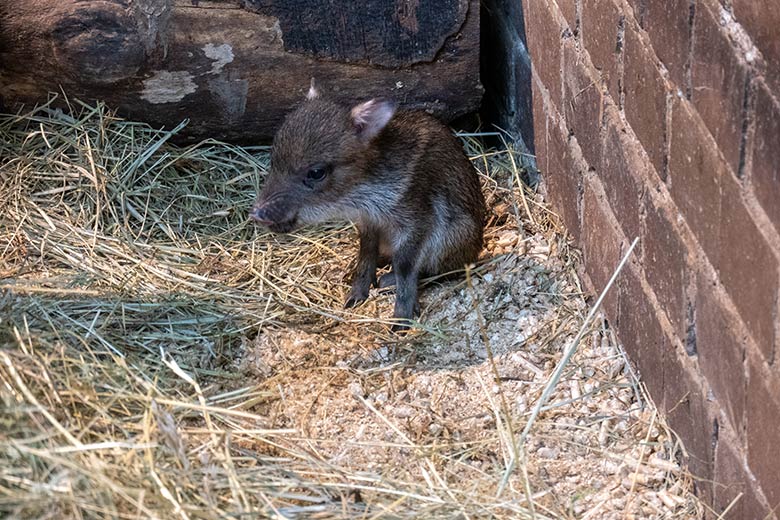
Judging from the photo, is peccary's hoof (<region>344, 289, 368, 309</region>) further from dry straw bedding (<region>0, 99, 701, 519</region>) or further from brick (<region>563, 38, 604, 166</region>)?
brick (<region>563, 38, 604, 166</region>)

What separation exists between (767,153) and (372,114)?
2.39m

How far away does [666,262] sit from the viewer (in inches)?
151

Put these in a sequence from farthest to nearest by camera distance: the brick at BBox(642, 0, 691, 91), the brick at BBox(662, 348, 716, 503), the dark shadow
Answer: the dark shadow → the brick at BBox(662, 348, 716, 503) → the brick at BBox(642, 0, 691, 91)

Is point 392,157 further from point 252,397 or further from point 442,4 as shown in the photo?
point 252,397

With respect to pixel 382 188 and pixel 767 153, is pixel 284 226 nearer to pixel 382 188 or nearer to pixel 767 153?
pixel 382 188

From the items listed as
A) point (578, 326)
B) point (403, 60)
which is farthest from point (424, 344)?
point (403, 60)

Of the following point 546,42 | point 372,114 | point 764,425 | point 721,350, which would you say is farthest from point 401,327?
point 764,425

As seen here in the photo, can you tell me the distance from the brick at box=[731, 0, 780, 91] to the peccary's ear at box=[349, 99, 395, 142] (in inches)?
87.8

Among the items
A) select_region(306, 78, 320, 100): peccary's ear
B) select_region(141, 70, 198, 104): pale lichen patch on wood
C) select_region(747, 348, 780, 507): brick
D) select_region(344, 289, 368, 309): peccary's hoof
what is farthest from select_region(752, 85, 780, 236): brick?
select_region(141, 70, 198, 104): pale lichen patch on wood

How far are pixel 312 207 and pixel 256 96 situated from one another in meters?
0.98

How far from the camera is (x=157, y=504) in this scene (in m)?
3.13

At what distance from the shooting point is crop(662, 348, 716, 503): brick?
364 cm

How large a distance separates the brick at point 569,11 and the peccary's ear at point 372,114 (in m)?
0.81

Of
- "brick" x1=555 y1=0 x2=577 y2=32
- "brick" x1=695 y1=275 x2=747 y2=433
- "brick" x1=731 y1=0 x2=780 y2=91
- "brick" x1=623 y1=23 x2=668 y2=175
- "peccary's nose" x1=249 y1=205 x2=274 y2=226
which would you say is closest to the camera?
"brick" x1=731 y1=0 x2=780 y2=91
